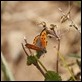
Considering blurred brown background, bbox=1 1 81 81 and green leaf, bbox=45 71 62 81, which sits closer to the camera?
green leaf, bbox=45 71 62 81

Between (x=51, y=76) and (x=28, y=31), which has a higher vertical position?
(x=28, y=31)

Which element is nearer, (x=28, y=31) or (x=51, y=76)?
(x=51, y=76)

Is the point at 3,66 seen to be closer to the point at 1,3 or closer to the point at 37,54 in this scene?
the point at 37,54

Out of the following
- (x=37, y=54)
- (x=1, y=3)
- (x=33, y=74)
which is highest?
(x=1, y=3)

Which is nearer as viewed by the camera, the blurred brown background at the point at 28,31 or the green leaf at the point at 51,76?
the green leaf at the point at 51,76

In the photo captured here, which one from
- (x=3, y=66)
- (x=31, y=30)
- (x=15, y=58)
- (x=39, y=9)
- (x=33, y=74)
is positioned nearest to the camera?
(x=3, y=66)

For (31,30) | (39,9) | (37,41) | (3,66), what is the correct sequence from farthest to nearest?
(39,9) < (31,30) < (3,66) < (37,41)

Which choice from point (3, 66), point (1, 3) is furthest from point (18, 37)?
point (3, 66)

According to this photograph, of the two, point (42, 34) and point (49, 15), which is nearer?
point (42, 34)
